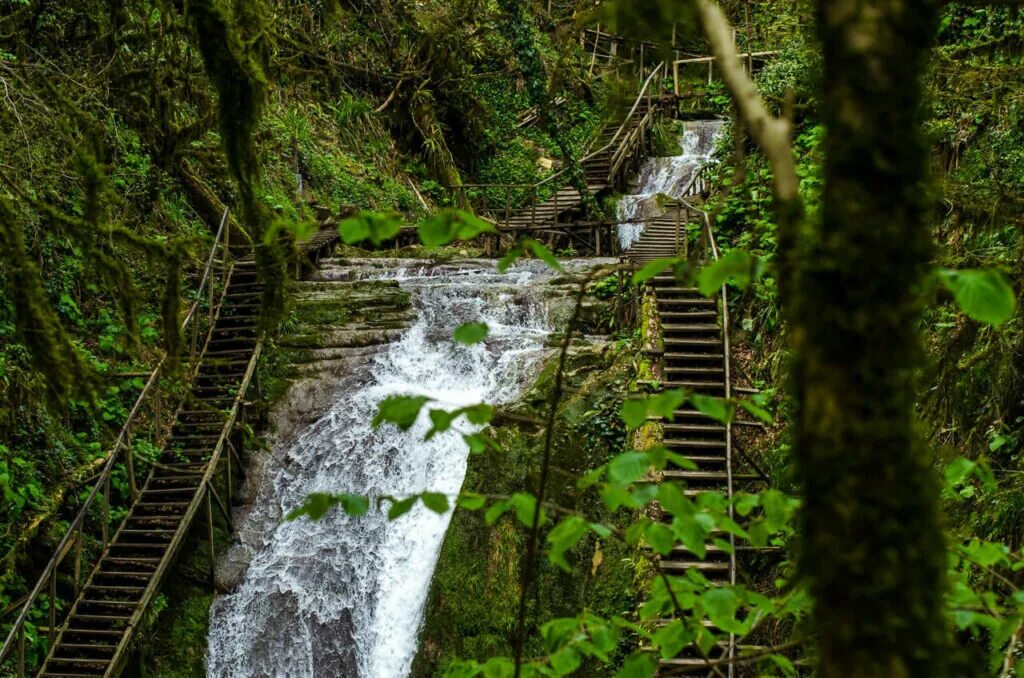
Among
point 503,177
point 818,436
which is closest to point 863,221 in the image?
point 818,436

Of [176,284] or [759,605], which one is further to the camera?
[176,284]

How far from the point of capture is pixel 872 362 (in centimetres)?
166

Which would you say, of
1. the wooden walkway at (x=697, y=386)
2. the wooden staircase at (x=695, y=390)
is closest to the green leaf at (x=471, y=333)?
the wooden walkway at (x=697, y=386)

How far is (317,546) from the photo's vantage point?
11.9 meters

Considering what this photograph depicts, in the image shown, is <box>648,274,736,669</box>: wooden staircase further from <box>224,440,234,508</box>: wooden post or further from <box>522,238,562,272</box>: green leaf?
<box>522,238,562,272</box>: green leaf

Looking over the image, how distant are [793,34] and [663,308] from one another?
8.78 meters

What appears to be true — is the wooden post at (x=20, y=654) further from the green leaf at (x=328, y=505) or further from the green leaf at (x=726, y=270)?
the green leaf at (x=726, y=270)

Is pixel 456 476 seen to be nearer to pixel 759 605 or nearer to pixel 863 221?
pixel 759 605

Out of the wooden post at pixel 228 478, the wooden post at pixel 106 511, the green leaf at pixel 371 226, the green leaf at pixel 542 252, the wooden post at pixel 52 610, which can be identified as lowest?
the green leaf at pixel 371 226

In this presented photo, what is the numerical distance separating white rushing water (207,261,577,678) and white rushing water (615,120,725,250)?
272 inches

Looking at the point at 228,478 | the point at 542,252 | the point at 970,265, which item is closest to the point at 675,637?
the point at 542,252

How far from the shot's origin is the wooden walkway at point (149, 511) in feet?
32.0

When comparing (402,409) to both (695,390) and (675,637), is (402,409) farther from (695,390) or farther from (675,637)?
(695,390)

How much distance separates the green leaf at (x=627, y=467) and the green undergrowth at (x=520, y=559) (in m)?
7.34
